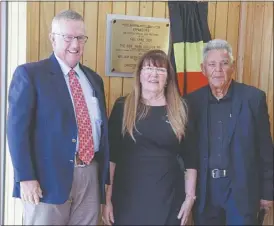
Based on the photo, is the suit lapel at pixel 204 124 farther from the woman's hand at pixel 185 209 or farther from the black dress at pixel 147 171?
the woman's hand at pixel 185 209

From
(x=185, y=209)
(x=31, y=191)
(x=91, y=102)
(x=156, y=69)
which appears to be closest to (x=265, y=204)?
(x=185, y=209)

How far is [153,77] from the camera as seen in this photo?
2014mm

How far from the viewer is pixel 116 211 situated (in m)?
2.11

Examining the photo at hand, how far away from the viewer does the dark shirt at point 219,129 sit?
2.15 m

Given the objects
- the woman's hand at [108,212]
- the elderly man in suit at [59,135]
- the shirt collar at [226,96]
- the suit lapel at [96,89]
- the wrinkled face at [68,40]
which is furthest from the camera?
the shirt collar at [226,96]

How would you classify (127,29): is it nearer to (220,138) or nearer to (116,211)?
(220,138)

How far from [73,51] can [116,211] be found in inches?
35.4

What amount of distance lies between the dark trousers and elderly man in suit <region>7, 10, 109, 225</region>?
65 centimetres

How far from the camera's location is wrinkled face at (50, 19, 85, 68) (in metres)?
1.81

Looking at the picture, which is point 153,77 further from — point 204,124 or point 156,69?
point 204,124

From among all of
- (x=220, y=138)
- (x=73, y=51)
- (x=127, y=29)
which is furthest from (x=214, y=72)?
(x=73, y=51)

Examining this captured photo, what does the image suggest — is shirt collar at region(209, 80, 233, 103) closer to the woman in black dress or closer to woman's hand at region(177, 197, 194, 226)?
the woman in black dress

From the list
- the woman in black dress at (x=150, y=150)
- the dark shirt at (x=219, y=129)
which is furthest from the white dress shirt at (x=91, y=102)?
the dark shirt at (x=219, y=129)

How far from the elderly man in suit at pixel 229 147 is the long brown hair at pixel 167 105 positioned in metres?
0.15
